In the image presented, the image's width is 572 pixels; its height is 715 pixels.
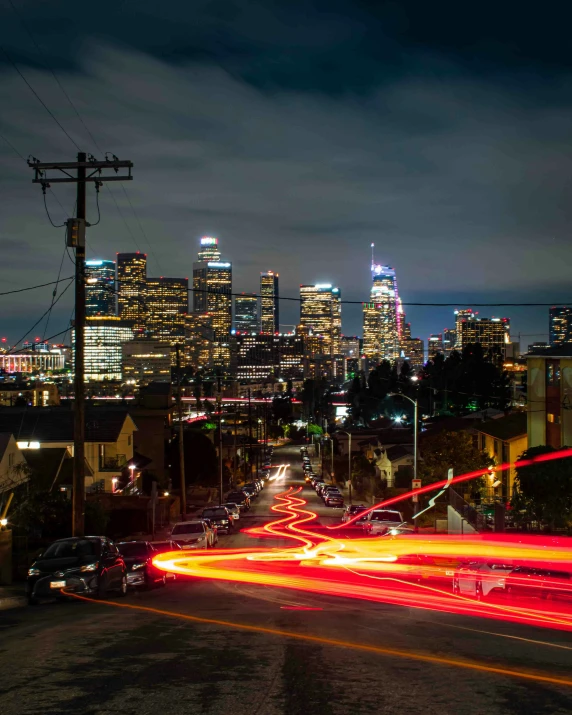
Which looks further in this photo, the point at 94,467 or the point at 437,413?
the point at 437,413

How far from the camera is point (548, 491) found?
2822 centimetres

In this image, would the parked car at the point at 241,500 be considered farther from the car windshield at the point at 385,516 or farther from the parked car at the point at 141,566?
the parked car at the point at 141,566

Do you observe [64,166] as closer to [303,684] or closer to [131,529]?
[303,684]

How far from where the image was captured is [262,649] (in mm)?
11109

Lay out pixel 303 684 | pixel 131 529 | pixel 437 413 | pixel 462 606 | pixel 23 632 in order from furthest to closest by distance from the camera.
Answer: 1. pixel 437 413
2. pixel 131 529
3. pixel 462 606
4. pixel 23 632
5. pixel 303 684

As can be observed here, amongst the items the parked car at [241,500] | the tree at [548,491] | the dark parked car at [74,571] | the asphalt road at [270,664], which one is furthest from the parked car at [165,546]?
the parked car at [241,500]

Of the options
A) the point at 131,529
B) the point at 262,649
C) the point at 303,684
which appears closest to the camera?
the point at 303,684

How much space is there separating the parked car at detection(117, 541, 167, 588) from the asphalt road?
579 centimetres

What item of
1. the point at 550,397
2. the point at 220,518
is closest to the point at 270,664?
the point at 220,518

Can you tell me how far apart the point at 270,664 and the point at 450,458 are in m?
37.2

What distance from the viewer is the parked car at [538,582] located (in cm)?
1800

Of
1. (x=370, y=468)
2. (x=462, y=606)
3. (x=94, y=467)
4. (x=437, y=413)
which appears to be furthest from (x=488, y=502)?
(x=437, y=413)

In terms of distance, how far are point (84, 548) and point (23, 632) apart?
633 centimetres

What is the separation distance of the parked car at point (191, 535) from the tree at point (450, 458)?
15.6m
